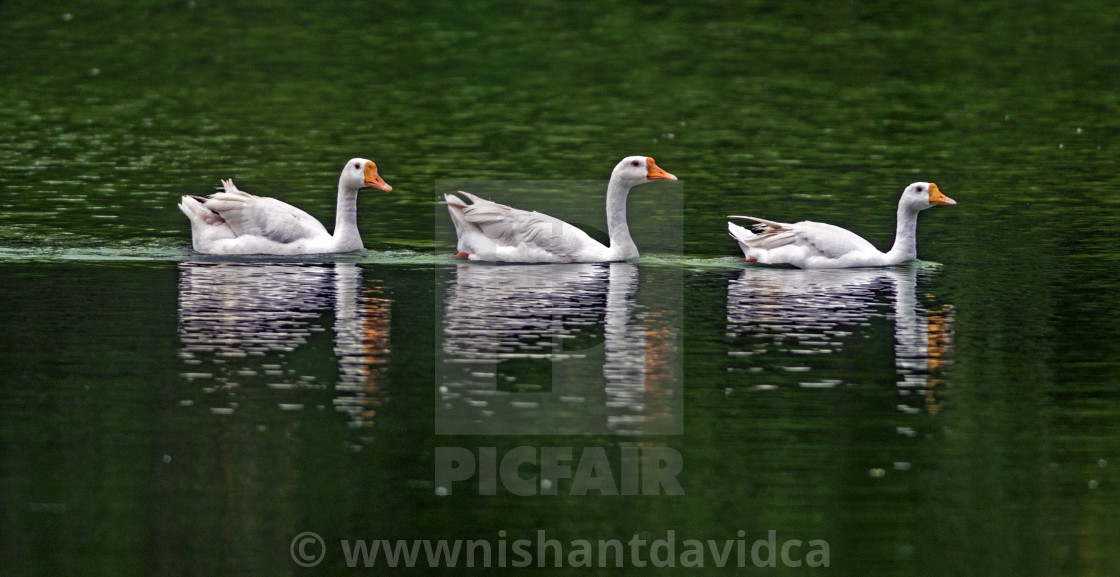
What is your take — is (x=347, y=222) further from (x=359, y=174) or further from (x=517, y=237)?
(x=517, y=237)

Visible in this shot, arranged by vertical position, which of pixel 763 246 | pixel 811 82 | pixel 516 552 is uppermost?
pixel 811 82

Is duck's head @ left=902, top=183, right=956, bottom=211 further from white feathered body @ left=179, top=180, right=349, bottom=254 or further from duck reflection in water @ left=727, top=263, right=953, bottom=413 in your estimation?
white feathered body @ left=179, top=180, right=349, bottom=254

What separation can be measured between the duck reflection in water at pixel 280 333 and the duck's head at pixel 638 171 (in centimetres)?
371

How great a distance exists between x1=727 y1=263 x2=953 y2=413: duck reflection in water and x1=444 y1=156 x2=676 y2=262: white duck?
73.5 inches

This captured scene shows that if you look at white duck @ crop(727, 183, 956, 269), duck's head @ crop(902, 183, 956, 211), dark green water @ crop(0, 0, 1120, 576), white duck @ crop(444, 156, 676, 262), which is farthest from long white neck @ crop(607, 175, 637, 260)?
duck's head @ crop(902, 183, 956, 211)

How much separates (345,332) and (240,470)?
4.79 metres

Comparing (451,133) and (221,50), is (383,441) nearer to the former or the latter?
(451,133)

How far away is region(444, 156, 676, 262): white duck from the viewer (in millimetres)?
21859

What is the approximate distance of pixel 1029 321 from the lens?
18062 millimetres

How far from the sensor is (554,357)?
53.7 feet

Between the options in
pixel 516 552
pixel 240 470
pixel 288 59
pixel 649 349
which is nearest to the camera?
pixel 516 552

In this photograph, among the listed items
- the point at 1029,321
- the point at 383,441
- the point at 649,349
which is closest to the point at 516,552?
the point at 383,441

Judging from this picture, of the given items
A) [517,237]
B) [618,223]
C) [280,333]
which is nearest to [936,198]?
[618,223]

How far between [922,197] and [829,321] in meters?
4.36
